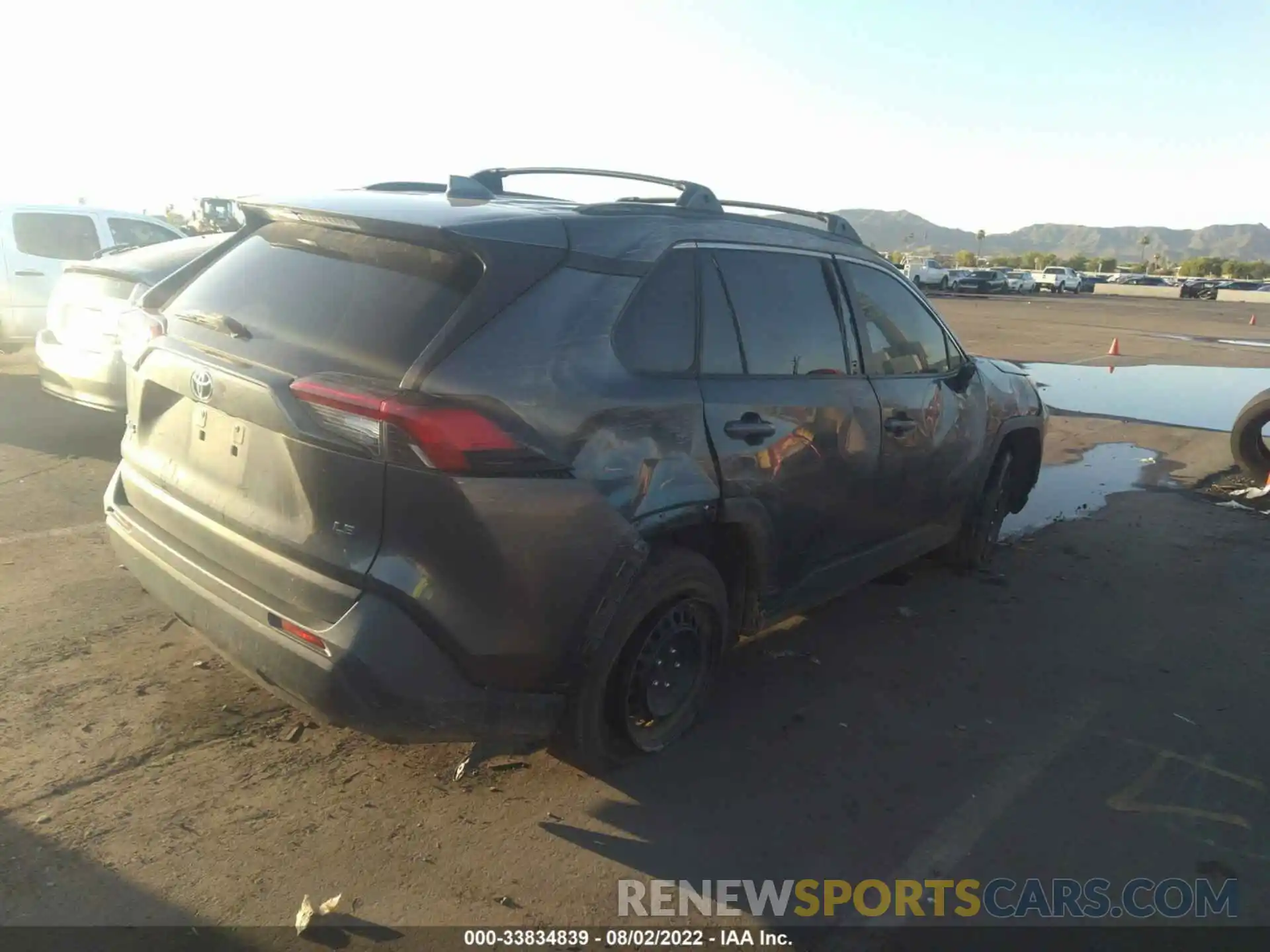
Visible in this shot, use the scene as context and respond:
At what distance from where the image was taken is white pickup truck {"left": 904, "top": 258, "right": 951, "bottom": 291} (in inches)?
1842

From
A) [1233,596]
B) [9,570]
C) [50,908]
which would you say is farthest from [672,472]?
[1233,596]

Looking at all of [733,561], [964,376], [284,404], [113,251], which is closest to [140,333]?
[284,404]

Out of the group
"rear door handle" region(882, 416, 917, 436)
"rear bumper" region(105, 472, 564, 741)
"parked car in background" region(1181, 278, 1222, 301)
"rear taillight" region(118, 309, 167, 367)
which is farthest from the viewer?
"parked car in background" region(1181, 278, 1222, 301)

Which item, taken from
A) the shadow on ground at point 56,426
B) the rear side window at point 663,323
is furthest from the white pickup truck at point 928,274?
the rear side window at point 663,323

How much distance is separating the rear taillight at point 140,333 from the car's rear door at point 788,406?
1963mm

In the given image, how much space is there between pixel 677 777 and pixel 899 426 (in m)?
1.99

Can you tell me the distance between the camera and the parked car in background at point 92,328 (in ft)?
22.9

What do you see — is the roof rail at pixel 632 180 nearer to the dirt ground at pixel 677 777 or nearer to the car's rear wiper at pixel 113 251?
the dirt ground at pixel 677 777

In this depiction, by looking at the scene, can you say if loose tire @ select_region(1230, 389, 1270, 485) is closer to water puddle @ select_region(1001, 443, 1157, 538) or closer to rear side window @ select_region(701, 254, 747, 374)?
water puddle @ select_region(1001, 443, 1157, 538)

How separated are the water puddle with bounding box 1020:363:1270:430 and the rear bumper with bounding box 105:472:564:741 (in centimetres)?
898

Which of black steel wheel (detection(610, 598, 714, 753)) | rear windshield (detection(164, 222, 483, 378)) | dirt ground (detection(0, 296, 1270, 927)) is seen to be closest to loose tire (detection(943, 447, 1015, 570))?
dirt ground (detection(0, 296, 1270, 927))

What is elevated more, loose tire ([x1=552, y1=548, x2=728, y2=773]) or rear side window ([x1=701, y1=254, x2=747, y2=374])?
rear side window ([x1=701, y1=254, x2=747, y2=374])

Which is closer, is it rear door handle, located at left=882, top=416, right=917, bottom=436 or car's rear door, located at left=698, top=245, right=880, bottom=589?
car's rear door, located at left=698, top=245, right=880, bottom=589

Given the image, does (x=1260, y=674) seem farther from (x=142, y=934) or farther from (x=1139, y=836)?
(x=142, y=934)
